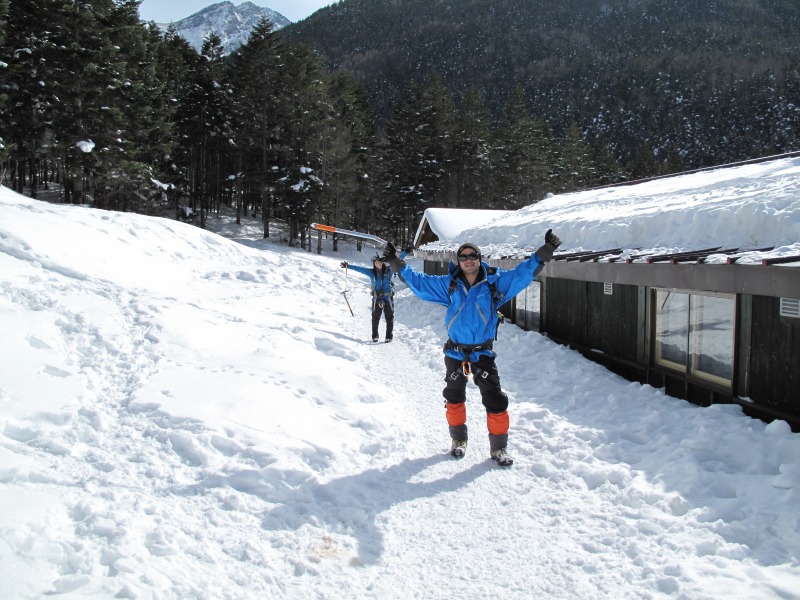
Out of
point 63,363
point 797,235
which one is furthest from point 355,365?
point 797,235

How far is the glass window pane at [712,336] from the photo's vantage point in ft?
19.4

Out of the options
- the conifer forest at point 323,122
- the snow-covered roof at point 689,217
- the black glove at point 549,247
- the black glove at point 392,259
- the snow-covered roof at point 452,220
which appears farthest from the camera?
the snow-covered roof at point 452,220

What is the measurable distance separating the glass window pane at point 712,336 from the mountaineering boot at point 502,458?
2.95 meters

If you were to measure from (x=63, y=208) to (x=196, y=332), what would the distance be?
11462 mm

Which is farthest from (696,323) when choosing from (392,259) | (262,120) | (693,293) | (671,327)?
(262,120)

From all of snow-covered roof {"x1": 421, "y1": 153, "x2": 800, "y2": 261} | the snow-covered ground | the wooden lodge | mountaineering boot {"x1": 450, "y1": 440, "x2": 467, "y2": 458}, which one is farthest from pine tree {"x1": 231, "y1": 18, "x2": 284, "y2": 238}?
mountaineering boot {"x1": 450, "y1": 440, "x2": 467, "y2": 458}

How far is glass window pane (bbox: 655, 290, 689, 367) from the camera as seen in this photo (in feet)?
22.0

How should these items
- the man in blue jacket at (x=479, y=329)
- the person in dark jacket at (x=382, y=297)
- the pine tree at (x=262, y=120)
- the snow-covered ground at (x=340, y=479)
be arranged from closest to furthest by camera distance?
the snow-covered ground at (x=340, y=479) < the man in blue jacket at (x=479, y=329) < the person in dark jacket at (x=382, y=297) < the pine tree at (x=262, y=120)

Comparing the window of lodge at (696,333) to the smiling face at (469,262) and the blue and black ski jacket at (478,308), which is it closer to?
the blue and black ski jacket at (478,308)

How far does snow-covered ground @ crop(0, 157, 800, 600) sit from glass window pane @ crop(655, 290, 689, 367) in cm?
69

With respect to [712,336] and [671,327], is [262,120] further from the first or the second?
[712,336]

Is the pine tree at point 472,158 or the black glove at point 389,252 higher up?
the pine tree at point 472,158

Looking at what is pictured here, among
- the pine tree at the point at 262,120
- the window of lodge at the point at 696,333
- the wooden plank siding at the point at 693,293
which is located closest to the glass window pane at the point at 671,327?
the window of lodge at the point at 696,333

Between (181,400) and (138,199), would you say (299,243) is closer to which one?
(138,199)
